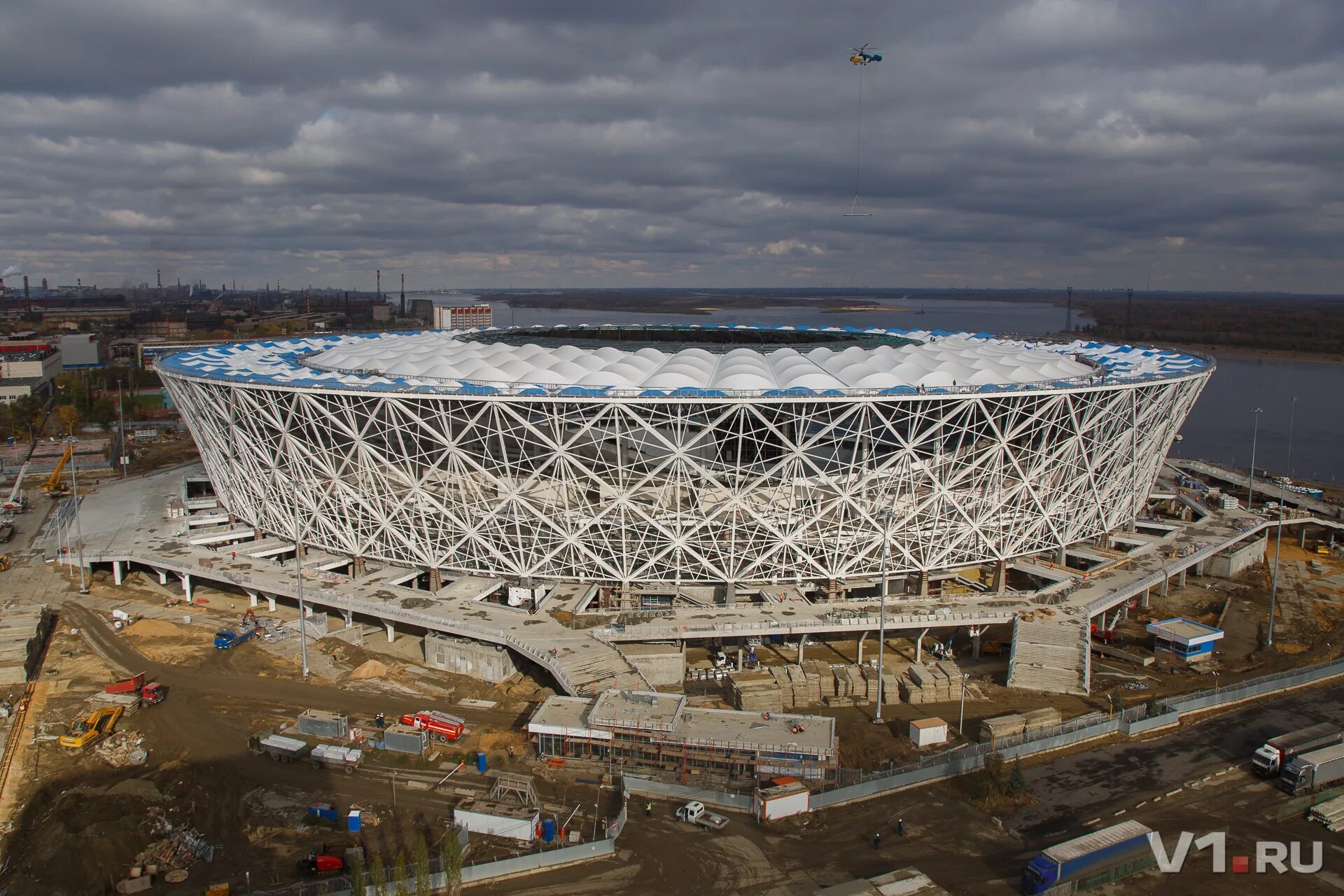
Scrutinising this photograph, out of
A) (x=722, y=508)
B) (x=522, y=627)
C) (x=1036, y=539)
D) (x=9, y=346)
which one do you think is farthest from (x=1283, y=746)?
(x=9, y=346)

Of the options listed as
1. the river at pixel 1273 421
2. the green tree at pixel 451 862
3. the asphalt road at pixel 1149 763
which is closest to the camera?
the green tree at pixel 451 862

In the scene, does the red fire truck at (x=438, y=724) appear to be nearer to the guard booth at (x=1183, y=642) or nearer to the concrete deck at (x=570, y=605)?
the concrete deck at (x=570, y=605)

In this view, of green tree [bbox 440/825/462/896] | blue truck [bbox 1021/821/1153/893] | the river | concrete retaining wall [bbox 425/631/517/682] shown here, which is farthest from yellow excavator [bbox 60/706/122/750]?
the river

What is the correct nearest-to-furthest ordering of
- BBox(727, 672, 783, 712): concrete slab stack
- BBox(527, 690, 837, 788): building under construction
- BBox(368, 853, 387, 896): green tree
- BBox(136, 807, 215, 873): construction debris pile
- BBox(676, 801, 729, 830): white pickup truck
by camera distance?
BBox(368, 853, 387, 896): green tree → BBox(136, 807, 215, 873): construction debris pile → BBox(676, 801, 729, 830): white pickup truck → BBox(527, 690, 837, 788): building under construction → BBox(727, 672, 783, 712): concrete slab stack

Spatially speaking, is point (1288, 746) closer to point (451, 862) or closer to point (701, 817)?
point (701, 817)

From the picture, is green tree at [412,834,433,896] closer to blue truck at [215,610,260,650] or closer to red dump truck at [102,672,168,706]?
red dump truck at [102,672,168,706]

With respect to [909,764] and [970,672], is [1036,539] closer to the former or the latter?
[970,672]

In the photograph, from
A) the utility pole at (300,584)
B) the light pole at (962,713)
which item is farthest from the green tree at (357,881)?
the light pole at (962,713)
